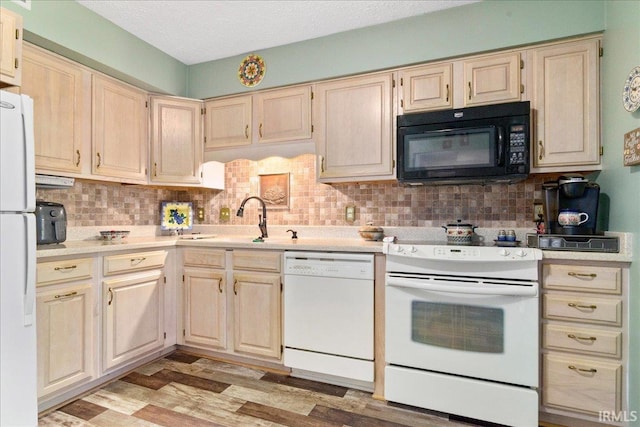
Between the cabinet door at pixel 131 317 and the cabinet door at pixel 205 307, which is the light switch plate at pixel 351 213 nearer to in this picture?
the cabinet door at pixel 205 307

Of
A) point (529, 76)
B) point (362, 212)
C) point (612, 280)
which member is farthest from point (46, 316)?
point (529, 76)

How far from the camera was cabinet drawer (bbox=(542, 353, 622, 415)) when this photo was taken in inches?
65.2

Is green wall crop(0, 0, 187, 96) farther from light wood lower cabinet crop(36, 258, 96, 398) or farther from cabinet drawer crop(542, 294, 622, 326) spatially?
cabinet drawer crop(542, 294, 622, 326)

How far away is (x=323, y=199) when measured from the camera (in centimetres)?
288

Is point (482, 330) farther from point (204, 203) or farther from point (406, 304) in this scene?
point (204, 203)

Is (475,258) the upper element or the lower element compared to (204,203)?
lower

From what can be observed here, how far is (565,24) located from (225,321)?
2902 millimetres

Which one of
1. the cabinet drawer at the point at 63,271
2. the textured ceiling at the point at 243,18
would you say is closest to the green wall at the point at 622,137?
the textured ceiling at the point at 243,18

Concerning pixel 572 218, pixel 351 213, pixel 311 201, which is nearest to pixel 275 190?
→ pixel 311 201

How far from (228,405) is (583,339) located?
194cm

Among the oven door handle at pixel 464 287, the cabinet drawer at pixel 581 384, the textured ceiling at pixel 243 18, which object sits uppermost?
the textured ceiling at pixel 243 18

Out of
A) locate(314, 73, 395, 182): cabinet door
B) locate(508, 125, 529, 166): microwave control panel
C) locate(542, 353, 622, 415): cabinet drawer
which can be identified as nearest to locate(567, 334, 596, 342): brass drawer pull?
locate(542, 353, 622, 415): cabinet drawer

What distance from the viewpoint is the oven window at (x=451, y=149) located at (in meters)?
2.06

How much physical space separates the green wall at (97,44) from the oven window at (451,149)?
208 cm
